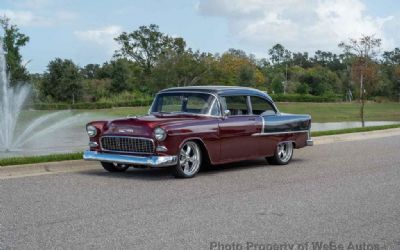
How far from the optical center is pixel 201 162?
11016mm

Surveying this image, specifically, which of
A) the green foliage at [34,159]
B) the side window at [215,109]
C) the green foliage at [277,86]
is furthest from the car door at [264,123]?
the green foliage at [277,86]

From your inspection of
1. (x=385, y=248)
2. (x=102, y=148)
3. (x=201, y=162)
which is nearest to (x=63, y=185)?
(x=102, y=148)

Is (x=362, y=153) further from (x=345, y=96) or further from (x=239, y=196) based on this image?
(x=345, y=96)

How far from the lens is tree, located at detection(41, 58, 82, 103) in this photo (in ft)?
187

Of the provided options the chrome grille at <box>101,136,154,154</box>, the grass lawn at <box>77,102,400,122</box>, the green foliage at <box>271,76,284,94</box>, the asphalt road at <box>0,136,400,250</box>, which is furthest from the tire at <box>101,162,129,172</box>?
the green foliage at <box>271,76,284,94</box>

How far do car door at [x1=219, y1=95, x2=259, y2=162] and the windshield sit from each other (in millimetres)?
258

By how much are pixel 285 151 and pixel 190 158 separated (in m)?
3.00

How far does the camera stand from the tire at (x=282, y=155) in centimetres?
1268

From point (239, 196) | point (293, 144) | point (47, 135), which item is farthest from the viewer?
point (47, 135)

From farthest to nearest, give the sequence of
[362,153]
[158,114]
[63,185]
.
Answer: [362,153] < [158,114] < [63,185]

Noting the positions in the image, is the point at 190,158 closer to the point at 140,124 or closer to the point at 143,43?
the point at 140,124

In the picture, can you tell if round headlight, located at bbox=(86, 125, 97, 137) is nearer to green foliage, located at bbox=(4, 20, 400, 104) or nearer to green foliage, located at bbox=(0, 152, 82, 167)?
green foliage, located at bbox=(0, 152, 82, 167)

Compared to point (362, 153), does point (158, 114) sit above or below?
above

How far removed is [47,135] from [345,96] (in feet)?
213
